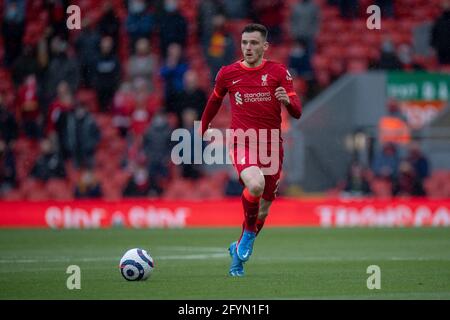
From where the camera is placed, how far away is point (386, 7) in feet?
78.5

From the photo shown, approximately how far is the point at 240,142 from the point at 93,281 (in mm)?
1925

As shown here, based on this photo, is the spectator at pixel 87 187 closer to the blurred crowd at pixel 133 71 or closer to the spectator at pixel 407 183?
the blurred crowd at pixel 133 71

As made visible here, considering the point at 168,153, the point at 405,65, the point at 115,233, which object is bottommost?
the point at 115,233

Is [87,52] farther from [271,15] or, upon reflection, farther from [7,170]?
[271,15]

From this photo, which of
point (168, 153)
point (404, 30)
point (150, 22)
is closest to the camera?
point (168, 153)

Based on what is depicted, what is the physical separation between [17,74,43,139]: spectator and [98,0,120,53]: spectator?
1682mm

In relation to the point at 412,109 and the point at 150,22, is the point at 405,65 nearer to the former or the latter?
the point at 412,109

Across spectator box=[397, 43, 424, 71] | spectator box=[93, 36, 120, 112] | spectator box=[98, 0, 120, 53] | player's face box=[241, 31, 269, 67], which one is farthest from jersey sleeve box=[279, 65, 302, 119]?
spectator box=[397, 43, 424, 71]

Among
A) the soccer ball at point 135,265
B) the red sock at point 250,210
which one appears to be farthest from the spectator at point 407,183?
the soccer ball at point 135,265

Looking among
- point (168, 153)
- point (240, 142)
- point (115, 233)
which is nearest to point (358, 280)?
point (240, 142)

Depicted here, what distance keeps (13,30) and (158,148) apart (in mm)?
4725

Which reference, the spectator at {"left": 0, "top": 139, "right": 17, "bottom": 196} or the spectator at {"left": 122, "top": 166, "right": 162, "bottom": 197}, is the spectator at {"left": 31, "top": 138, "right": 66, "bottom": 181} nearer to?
the spectator at {"left": 0, "top": 139, "right": 17, "bottom": 196}

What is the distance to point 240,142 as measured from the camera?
10.7 meters

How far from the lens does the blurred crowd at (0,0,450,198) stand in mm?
20422
